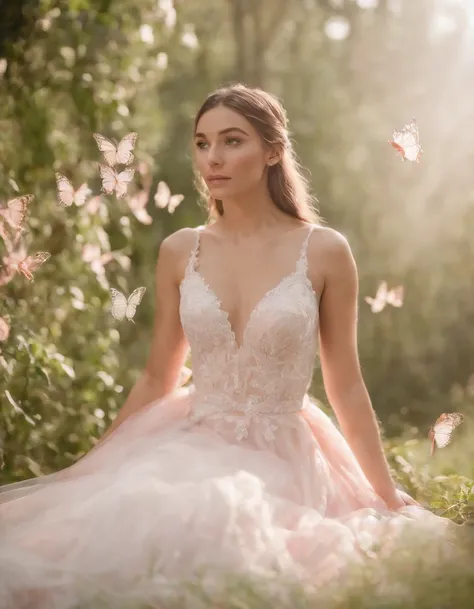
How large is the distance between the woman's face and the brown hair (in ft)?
0.09

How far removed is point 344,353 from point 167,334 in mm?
656

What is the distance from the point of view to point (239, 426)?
115 inches

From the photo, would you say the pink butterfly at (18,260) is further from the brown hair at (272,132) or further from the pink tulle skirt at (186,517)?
the pink tulle skirt at (186,517)

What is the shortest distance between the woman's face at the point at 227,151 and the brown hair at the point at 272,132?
29mm

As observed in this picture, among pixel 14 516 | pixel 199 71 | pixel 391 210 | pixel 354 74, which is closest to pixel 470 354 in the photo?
pixel 391 210

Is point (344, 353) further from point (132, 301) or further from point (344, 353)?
point (132, 301)

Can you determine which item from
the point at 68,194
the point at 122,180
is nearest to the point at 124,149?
the point at 122,180

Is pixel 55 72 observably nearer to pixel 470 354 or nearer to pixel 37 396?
pixel 37 396

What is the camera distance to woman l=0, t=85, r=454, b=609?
233 cm

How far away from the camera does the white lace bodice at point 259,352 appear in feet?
9.61

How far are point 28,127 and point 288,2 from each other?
3.75 m

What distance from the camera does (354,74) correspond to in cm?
699

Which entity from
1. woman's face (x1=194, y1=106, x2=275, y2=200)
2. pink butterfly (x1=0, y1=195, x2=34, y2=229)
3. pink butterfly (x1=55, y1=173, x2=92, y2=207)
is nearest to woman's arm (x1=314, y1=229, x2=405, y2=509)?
woman's face (x1=194, y1=106, x2=275, y2=200)

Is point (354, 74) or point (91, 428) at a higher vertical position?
point (354, 74)
